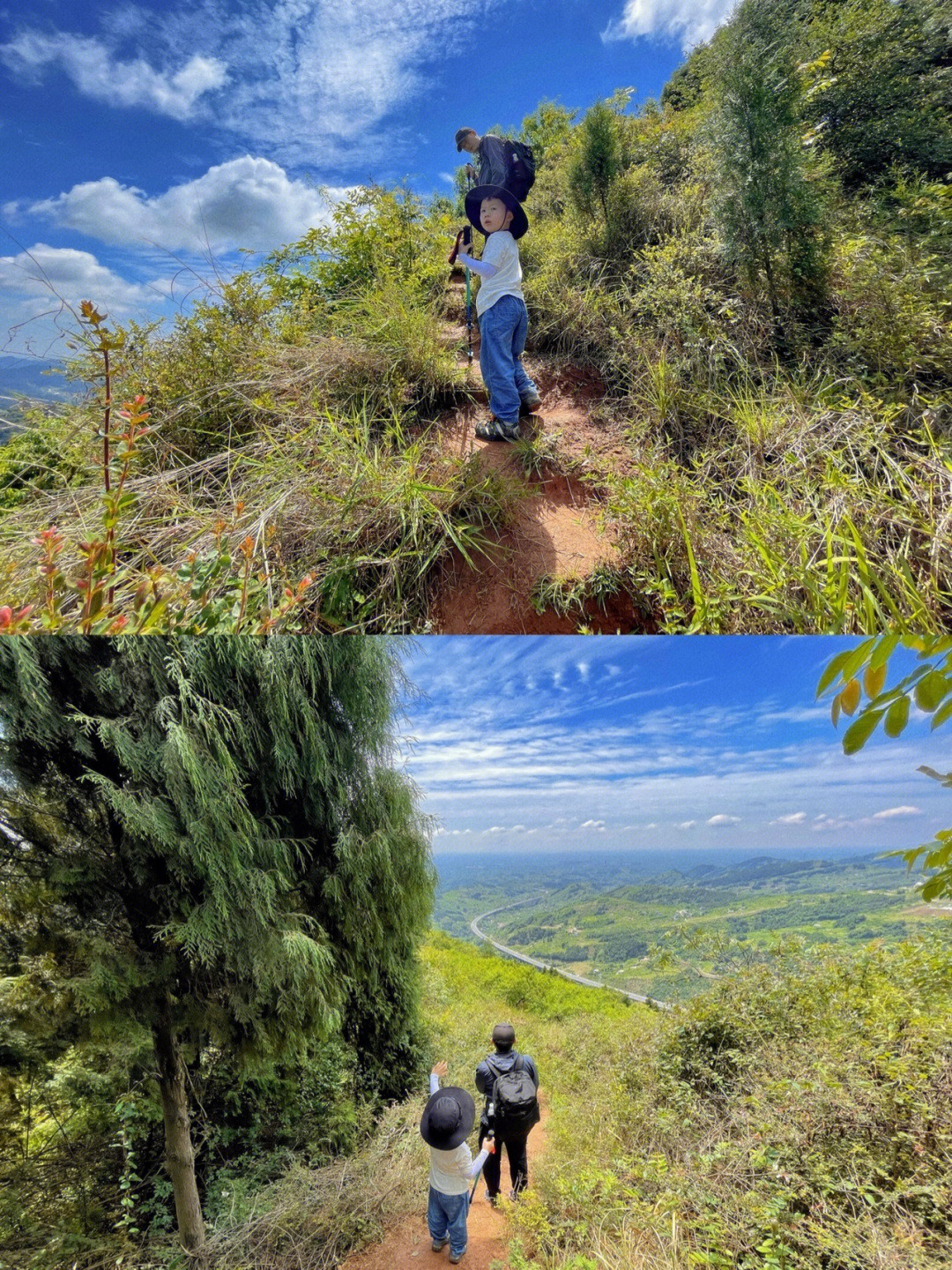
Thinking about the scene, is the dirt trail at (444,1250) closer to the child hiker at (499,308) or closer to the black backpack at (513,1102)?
the black backpack at (513,1102)

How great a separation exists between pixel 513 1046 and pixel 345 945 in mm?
1005

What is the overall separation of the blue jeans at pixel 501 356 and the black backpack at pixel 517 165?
614 mm

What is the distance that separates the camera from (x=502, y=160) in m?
3.02

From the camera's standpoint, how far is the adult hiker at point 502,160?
3.00 meters

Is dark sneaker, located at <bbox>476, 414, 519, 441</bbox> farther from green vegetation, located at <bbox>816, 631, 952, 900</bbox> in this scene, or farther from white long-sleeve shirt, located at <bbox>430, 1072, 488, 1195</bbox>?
white long-sleeve shirt, located at <bbox>430, 1072, 488, 1195</bbox>

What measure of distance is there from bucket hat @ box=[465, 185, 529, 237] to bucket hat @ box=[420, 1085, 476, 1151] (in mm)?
4388

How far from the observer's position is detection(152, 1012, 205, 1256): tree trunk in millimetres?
2508

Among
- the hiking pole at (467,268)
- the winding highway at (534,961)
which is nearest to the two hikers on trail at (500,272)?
the hiking pole at (467,268)

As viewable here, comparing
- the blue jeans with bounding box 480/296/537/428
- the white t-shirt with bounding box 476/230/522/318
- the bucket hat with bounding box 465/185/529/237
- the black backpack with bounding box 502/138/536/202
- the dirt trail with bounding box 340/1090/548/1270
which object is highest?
the black backpack with bounding box 502/138/536/202

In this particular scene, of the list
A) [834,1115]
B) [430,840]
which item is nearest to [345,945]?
[430,840]

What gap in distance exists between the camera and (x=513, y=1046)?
8.81ft

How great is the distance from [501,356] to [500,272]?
50 cm

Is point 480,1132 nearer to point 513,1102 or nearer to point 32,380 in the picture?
point 513,1102

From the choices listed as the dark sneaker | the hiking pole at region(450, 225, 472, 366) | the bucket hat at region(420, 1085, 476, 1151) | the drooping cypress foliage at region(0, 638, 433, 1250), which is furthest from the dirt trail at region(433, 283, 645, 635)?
the bucket hat at region(420, 1085, 476, 1151)
